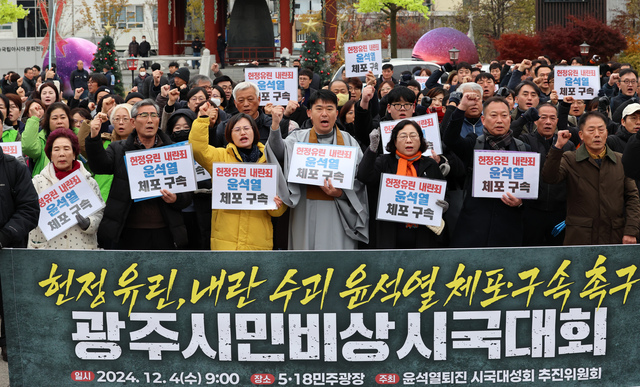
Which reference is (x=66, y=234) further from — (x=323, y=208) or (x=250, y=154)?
(x=323, y=208)

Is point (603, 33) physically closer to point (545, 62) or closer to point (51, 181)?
point (545, 62)

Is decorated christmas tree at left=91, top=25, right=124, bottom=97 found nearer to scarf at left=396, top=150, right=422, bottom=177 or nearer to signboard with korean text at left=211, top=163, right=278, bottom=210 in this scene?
signboard with korean text at left=211, top=163, right=278, bottom=210

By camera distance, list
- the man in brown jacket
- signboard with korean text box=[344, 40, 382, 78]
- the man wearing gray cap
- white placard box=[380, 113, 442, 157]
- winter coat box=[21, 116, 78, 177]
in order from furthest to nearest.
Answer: signboard with korean text box=[344, 40, 382, 78] < winter coat box=[21, 116, 78, 177] < the man wearing gray cap < white placard box=[380, 113, 442, 157] < the man in brown jacket

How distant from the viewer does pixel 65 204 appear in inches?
239

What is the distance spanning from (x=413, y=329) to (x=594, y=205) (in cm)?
201

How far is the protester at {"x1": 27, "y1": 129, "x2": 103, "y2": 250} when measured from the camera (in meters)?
6.18

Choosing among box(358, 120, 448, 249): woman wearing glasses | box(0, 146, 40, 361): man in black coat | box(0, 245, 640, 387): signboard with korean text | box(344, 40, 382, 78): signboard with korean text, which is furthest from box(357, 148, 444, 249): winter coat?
box(344, 40, 382, 78): signboard with korean text

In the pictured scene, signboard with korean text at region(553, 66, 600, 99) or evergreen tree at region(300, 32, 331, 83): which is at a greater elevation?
evergreen tree at region(300, 32, 331, 83)

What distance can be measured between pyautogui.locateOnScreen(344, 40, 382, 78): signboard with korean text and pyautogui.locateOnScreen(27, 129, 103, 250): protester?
5259 millimetres

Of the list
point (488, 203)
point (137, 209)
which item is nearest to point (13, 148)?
point (137, 209)

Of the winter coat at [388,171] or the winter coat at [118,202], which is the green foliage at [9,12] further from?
the winter coat at [388,171]

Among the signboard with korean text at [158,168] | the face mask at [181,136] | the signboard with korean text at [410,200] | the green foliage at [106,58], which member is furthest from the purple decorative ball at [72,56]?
the signboard with korean text at [410,200]

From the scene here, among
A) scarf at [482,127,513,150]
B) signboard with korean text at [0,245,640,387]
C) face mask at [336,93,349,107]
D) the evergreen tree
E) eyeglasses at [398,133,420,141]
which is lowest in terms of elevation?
signboard with korean text at [0,245,640,387]

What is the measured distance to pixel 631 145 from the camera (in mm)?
5711
